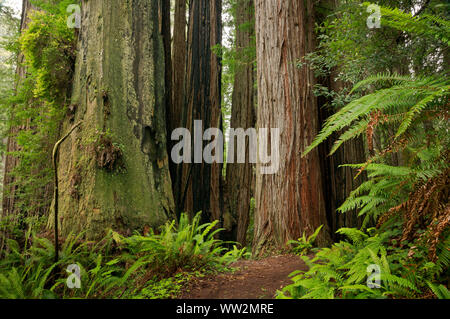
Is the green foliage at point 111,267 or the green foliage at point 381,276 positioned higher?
the green foliage at point 381,276

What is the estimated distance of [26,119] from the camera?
5.75 metres

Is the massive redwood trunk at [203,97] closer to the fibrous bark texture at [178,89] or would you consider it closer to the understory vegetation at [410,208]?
the fibrous bark texture at [178,89]

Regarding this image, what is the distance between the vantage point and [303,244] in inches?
131

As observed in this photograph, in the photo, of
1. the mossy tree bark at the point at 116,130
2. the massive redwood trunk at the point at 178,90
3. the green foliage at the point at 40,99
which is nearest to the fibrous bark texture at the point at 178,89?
the massive redwood trunk at the point at 178,90

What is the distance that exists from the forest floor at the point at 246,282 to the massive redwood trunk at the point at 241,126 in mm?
4616

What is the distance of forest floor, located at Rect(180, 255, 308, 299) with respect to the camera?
2.33 meters

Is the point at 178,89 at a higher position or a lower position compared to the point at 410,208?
higher

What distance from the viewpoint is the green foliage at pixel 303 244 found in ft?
10.9

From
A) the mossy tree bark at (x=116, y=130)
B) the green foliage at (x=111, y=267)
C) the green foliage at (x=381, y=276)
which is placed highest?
the mossy tree bark at (x=116, y=130)

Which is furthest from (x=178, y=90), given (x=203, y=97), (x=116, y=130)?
(x=116, y=130)

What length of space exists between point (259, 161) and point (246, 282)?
180 cm

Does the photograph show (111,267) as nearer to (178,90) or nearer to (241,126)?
(178,90)
